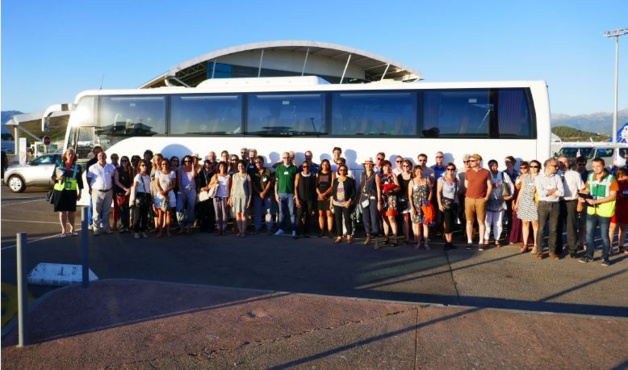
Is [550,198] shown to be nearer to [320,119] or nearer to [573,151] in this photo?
[320,119]

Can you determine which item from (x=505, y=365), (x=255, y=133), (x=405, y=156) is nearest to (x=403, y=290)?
(x=505, y=365)

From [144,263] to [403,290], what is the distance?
455 centimetres

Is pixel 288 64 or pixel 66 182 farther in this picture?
pixel 288 64

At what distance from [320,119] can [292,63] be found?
10471mm

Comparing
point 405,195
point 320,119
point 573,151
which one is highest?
point 320,119

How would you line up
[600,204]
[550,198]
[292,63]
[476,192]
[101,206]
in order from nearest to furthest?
[600,204]
[550,198]
[476,192]
[101,206]
[292,63]

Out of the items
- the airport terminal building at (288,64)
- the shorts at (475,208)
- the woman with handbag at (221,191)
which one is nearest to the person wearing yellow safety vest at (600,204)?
the shorts at (475,208)

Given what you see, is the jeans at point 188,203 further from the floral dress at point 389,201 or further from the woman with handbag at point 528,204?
the woman with handbag at point 528,204

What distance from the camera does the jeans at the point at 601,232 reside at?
28.6 feet

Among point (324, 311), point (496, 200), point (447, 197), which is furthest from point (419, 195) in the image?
point (324, 311)

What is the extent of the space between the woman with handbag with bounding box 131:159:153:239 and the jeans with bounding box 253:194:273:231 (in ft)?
7.98

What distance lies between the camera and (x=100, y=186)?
10914mm

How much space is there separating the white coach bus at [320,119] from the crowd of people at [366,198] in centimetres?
56

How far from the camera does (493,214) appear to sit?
10.4m
